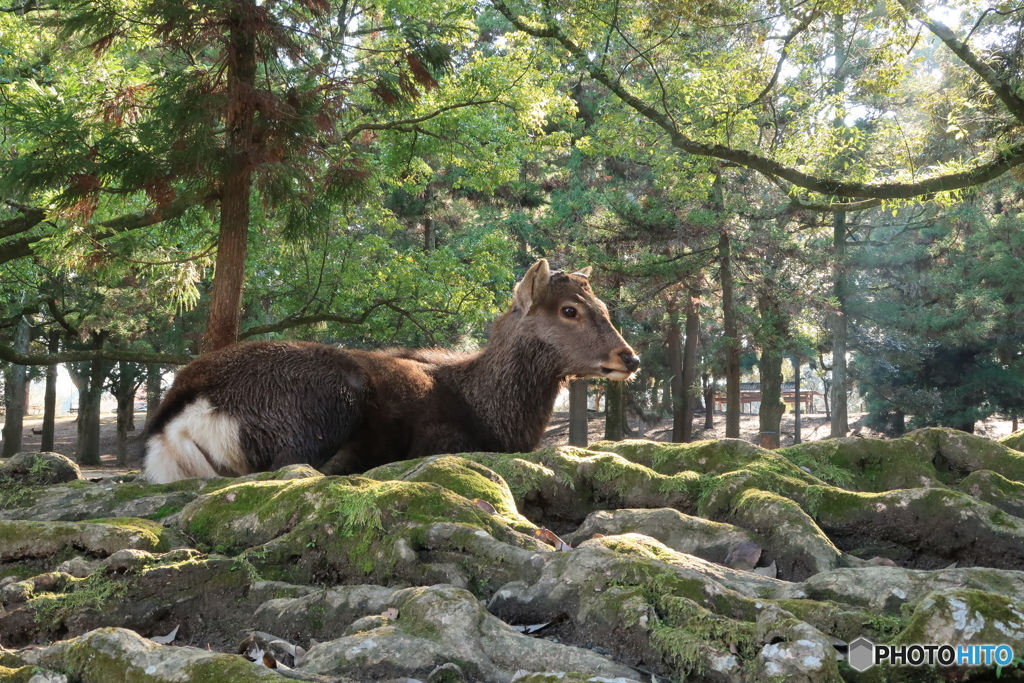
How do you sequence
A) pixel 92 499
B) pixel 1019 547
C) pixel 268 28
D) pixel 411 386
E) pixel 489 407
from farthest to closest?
pixel 268 28, pixel 489 407, pixel 411 386, pixel 92 499, pixel 1019 547

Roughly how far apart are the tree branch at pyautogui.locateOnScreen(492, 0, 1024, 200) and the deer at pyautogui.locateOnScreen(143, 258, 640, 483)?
16.8 ft

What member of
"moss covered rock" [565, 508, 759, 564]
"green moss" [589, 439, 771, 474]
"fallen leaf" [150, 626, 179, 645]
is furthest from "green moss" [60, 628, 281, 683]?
"green moss" [589, 439, 771, 474]

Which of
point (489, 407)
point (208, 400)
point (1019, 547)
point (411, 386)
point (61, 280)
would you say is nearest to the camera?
point (1019, 547)

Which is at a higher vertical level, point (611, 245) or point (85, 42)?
point (85, 42)

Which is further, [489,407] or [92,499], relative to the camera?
[489,407]

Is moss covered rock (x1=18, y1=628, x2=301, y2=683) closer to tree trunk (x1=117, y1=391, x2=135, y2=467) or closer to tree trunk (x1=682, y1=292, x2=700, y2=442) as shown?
tree trunk (x1=682, y1=292, x2=700, y2=442)

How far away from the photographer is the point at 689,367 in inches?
1096

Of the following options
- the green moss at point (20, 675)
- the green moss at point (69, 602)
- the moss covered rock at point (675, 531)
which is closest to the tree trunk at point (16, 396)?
the green moss at point (69, 602)

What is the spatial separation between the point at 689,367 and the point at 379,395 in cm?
2157

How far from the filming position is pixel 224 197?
32.3 feet

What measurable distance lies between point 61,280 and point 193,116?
49.2ft

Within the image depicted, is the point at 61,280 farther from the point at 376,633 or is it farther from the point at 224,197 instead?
the point at 376,633

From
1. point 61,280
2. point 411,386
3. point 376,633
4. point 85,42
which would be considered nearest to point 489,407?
point 411,386

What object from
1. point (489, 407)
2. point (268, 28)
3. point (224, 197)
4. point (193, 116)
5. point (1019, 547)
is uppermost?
point (268, 28)
